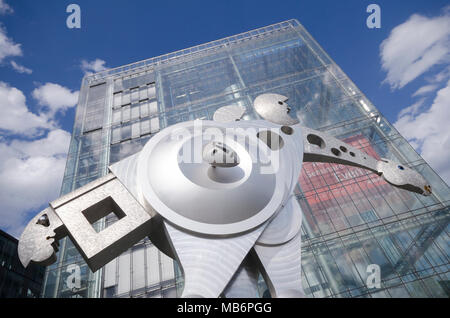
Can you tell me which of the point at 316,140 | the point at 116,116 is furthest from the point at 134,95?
the point at 316,140

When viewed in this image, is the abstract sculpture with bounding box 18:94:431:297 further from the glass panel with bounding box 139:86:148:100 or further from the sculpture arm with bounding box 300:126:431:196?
the glass panel with bounding box 139:86:148:100

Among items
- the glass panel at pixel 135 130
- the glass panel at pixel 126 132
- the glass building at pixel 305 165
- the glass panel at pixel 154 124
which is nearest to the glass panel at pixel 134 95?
the glass building at pixel 305 165

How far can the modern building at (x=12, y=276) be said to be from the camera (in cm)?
1669

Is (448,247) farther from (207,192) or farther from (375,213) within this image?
(207,192)

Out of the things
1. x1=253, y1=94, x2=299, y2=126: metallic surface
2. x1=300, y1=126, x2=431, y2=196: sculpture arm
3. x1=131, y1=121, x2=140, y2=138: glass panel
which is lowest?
x1=300, y1=126, x2=431, y2=196: sculpture arm

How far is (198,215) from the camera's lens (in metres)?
4.02

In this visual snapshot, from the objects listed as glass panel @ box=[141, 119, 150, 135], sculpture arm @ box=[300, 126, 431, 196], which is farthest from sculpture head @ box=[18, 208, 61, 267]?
glass panel @ box=[141, 119, 150, 135]

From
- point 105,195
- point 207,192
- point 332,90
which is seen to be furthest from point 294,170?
point 332,90

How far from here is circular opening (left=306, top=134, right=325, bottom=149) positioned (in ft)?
20.4

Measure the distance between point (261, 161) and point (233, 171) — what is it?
0.68 metres

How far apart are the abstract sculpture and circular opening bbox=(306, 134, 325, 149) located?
131 cm

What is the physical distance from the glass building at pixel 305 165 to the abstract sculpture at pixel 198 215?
30.0 feet

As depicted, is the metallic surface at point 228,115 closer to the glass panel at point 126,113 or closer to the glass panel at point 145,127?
the glass panel at point 145,127

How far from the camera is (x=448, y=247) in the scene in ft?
39.3
